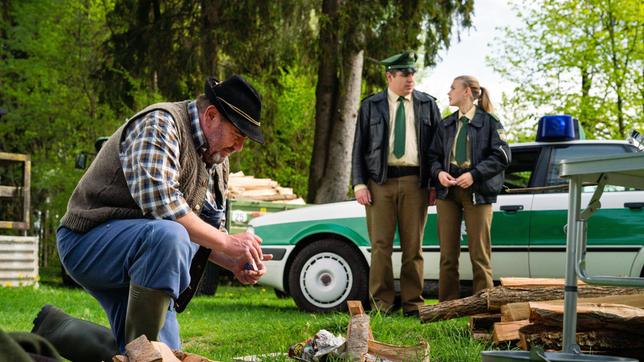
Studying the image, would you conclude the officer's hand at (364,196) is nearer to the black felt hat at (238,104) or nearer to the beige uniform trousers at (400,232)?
the beige uniform trousers at (400,232)

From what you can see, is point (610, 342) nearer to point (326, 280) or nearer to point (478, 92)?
point (478, 92)

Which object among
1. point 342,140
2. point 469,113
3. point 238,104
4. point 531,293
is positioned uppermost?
point 342,140

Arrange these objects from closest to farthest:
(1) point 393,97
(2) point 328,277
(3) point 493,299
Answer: (3) point 493,299, (1) point 393,97, (2) point 328,277

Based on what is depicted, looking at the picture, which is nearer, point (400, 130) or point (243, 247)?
point (243, 247)

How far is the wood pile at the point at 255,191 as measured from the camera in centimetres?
1373

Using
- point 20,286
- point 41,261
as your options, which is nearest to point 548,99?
point 41,261

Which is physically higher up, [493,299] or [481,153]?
[481,153]

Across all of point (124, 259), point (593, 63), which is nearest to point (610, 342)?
point (124, 259)

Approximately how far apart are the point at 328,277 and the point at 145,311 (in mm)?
5663

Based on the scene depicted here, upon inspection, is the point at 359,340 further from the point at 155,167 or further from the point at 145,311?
the point at 155,167

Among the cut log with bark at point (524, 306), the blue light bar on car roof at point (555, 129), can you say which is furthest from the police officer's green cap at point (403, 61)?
the cut log with bark at point (524, 306)

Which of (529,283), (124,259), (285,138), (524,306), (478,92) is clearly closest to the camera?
(124,259)

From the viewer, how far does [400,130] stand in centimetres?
855

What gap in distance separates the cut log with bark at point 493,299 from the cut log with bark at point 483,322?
0.07m
